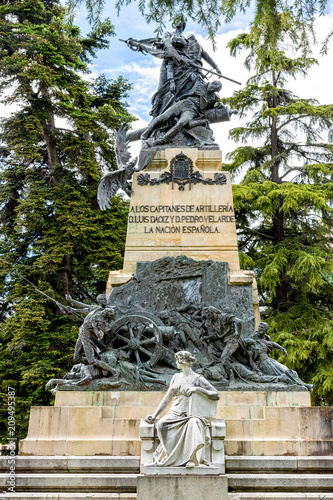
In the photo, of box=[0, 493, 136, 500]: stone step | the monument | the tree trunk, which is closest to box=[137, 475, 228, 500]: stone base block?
the monument

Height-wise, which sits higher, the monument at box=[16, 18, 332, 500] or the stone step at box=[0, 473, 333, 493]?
the monument at box=[16, 18, 332, 500]

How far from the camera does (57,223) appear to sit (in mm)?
20391

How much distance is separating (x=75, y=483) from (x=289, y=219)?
15.2m

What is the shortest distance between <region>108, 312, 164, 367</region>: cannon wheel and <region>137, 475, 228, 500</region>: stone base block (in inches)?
122

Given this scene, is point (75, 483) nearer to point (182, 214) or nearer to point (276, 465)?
point (276, 465)

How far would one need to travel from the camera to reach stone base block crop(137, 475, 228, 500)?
6.81m

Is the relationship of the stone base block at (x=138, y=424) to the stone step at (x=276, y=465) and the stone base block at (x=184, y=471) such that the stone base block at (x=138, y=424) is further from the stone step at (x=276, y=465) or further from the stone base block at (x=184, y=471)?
the stone base block at (x=184, y=471)

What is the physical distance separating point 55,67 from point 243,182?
26.8 ft

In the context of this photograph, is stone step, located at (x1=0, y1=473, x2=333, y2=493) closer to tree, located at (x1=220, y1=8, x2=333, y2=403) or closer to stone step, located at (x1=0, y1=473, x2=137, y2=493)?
stone step, located at (x1=0, y1=473, x2=137, y2=493)

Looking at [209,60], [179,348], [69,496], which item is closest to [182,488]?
[69,496]

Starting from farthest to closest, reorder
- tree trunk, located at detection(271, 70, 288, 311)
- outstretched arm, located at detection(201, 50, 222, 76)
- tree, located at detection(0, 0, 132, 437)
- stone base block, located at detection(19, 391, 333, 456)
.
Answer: tree trunk, located at detection(271, 70, 288, 311), tree, located at detection(0, 0, 132, 437), outstretched arm, located at detection(201, 50, 222, 76), stone base block, located at detection(19, 391, 333, 456)

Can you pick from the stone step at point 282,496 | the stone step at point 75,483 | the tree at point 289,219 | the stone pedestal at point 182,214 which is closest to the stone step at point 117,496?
the stone step at point 282,496

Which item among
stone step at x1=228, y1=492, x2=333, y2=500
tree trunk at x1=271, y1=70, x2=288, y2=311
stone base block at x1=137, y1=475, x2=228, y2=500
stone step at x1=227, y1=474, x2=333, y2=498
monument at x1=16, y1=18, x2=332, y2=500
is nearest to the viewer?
stone base block at x1=137, y1=475, x2=228, y2=500

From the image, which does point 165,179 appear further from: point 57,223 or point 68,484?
point 57,223
